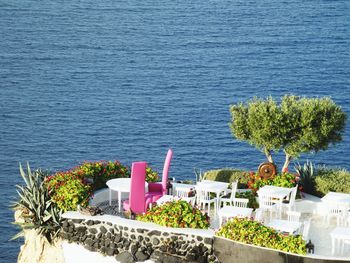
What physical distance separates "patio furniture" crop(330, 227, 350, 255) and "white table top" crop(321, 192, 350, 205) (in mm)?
2589

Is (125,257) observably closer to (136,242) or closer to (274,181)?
(136,242)

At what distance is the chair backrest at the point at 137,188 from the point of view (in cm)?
2994

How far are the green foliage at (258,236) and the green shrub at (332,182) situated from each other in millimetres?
6974

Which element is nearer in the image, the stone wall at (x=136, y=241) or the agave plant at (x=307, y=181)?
the stone wall at (x=136, y=241)

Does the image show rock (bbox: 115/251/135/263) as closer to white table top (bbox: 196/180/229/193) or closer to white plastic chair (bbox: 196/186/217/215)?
white plastic chair (bbox: 196/186/217/215)

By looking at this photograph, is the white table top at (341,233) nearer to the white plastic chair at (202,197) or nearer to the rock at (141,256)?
the white plastic chair at (202,197)

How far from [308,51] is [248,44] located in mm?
8880

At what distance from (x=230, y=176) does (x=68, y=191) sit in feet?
27.3

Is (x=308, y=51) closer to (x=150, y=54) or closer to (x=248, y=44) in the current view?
(x=248, y=44)

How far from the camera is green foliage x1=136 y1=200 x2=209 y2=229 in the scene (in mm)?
28125

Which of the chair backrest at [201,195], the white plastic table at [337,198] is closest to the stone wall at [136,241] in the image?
the chair backrest at [201,195]

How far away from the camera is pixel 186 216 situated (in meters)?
28.2

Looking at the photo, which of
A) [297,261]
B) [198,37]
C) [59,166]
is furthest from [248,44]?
[297,261]

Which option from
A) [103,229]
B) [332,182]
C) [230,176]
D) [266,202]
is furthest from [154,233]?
[332,182]
